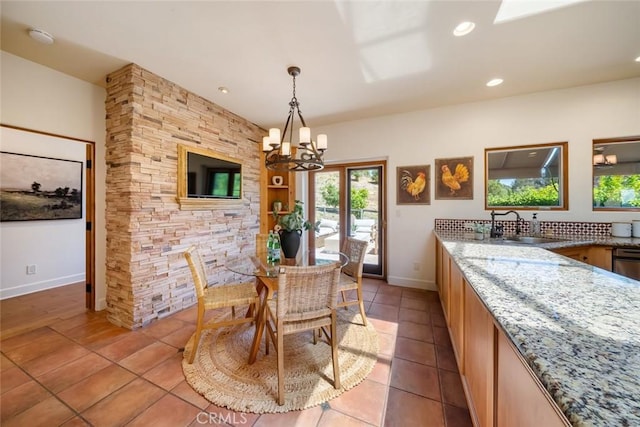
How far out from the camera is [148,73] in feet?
8.23

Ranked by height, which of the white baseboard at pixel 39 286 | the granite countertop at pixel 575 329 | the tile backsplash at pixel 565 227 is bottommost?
the white baseboard at pixel 39 286

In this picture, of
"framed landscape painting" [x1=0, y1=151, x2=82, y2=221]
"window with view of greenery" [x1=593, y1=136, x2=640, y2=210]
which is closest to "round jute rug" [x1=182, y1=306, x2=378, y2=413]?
"window with view of greenery" [x1=593, y1=136, x2=640, y2=210]

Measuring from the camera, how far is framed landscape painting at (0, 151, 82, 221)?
3.09 metres

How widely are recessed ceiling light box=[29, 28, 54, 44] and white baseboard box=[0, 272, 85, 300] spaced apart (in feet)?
10.6

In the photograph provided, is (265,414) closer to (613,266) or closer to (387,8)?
(387,8)

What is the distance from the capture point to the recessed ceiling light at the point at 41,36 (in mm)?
1905

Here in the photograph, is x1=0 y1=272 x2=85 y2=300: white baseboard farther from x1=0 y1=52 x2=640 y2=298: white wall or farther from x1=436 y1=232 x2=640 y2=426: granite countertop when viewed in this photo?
x1=436 y1=232 x2=640 y2=426: granite countertop

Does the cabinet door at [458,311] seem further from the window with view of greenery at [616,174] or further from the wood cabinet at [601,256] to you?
the window with view of greenery at [616,174]

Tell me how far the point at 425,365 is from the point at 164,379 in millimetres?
2003

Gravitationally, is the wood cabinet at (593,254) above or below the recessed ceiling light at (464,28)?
below

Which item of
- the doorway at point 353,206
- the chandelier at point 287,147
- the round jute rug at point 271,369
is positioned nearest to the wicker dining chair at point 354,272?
the round jute rug at point 271,369

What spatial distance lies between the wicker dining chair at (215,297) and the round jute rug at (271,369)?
0.75ft

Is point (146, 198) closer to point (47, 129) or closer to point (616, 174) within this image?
point (47, 129)

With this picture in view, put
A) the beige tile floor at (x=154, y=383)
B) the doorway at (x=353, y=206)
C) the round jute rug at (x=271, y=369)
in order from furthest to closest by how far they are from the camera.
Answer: the doorway at (x=353, y=206) < the round jute rug at (x=271, y=369) < the beige tile floor at (x=154, y=383)
